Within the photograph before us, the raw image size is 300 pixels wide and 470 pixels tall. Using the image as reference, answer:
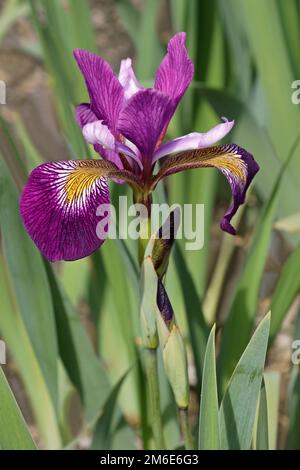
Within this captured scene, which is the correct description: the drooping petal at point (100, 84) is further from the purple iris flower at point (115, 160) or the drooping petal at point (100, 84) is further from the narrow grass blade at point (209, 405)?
the narrow grass blade at point (209, 405)

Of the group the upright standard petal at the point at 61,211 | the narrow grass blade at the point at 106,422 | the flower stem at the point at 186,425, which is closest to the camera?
the upright standard petal at the point at 61,211

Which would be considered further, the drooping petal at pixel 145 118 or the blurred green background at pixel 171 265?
the blurred green background at pixel 171 265

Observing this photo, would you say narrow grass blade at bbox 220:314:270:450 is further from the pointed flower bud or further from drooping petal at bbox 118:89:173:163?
drooping petal at bbox 118:89:173:163

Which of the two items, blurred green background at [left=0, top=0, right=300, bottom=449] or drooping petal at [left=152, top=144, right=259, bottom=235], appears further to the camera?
blurred green background at [left=0, top=0, right=300, bottom=449]

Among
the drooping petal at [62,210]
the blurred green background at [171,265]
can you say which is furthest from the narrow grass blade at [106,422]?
the drooping petal at [62,210]

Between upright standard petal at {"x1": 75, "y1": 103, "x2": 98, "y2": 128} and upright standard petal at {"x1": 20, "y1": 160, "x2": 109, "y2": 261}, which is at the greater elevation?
upright standard petal at {"x1": 75, "y1": 103, "x2": 98, "y2": 128}

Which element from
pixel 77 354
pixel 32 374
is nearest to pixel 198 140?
pixel 77 354

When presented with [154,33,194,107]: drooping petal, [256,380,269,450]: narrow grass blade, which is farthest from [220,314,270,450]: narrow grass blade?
[154,33,194,107]: drooping petal

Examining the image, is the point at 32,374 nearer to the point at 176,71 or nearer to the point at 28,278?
the point at 28,278
